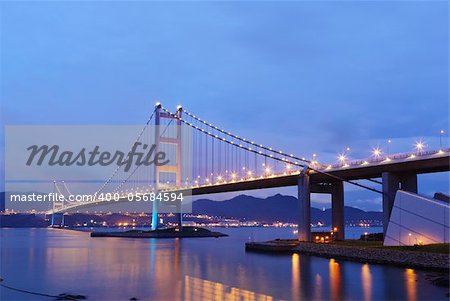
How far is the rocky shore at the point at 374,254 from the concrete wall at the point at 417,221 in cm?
134

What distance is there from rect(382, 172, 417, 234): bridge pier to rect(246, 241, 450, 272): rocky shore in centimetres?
432

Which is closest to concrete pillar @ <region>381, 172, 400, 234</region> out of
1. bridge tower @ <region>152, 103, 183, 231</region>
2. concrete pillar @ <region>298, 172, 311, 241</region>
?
concrete pillar @ <region>298, 172, 311, 241</region>

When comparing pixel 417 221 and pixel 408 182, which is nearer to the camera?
pixel 417 221

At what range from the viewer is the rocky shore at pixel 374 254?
2659cm

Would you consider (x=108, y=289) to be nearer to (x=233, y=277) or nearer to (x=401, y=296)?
(x=233, y=277)

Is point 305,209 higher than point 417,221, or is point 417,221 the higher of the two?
point 305,209

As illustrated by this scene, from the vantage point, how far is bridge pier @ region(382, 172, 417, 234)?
36594 millimetres

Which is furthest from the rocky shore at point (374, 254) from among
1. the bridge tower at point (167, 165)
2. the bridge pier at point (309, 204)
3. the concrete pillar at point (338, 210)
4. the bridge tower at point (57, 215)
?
the bridge tower at point (57, 215)

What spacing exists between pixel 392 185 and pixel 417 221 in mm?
7112

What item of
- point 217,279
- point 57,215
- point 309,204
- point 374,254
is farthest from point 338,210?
point 57,215

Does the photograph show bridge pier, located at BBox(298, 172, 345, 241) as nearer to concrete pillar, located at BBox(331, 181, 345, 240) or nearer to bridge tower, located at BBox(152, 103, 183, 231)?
concrete pillar, located at BBox(331, 181, 345, 240)

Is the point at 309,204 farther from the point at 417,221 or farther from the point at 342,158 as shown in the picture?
the point at 417,221

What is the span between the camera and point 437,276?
24.4 metres

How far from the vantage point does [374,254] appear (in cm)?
3134
